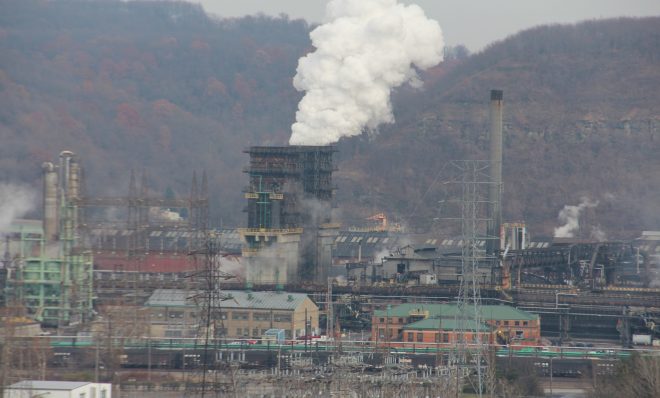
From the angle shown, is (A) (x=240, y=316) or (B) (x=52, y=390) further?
(A) (x=240, y=316)

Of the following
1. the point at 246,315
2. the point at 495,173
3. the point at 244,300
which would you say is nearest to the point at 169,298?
the point at 244,300

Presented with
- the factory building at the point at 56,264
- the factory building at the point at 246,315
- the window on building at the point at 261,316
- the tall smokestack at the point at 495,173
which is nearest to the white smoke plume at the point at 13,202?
the factory building at the point at 56,264

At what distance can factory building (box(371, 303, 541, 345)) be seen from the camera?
5469 cm

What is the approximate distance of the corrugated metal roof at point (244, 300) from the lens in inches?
2311

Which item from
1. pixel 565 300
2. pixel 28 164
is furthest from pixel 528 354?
pixel 28 164

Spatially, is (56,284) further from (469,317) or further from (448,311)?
(469,317)

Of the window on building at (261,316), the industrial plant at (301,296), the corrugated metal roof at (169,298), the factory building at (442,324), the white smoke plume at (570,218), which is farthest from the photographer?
the white smoke plume at (570,218)

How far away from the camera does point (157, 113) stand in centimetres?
10519

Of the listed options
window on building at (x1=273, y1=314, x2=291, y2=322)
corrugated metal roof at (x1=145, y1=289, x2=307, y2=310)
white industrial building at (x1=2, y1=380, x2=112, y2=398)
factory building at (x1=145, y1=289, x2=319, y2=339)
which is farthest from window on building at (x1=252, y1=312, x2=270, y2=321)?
white industrial building at (x1=2, y1=380, x2=112, y2=398)

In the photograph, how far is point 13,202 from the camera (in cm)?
7394

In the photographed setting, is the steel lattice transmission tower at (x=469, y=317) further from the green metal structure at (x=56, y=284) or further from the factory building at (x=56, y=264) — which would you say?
the factory building at (x=56, y=264)

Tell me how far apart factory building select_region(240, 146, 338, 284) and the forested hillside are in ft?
54.8

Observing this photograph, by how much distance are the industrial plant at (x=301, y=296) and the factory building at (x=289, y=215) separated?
0.25ft

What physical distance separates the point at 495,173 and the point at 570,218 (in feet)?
68.5
